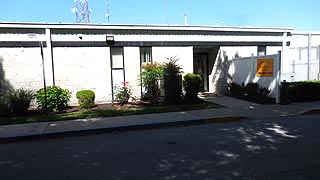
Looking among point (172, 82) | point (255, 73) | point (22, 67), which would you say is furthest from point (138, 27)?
point (255, 73)

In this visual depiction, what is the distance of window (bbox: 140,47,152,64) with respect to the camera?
15377 mm

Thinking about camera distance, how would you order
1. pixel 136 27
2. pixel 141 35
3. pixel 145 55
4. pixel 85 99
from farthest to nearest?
pixel 145 55 → pixel 141 35 → pixel 136 27 → pixel 85 99

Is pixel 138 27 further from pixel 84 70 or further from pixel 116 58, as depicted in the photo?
pixel 84 70

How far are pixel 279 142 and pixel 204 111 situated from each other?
477cm

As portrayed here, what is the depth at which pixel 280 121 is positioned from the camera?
9.70 metres

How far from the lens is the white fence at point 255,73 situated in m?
13.4

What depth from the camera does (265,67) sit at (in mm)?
14094

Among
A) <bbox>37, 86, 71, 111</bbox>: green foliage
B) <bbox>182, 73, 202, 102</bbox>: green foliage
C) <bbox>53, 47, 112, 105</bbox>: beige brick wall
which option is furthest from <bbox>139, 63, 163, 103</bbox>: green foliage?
<bbox>37, 86, 71, 111</bbox>: green foliage

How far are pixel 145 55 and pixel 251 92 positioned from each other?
19.1 feet

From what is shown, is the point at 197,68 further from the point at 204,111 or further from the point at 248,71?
the point at 204,111

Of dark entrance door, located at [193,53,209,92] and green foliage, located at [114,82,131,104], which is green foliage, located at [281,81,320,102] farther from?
green foliage, located at [114,82,131,104]

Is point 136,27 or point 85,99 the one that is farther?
point 136,27

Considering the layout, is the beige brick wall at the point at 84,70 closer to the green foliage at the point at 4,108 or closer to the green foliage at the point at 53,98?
the green foliage at the point at 53,98

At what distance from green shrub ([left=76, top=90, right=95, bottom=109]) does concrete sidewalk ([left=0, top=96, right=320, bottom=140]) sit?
2.80 meters
